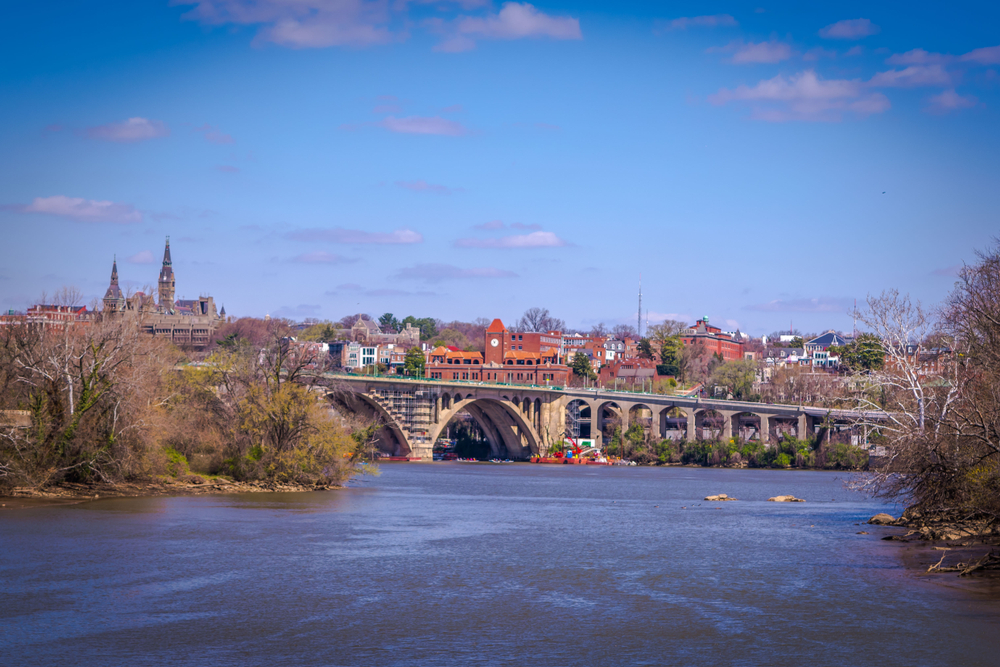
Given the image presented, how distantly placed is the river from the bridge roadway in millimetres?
64830

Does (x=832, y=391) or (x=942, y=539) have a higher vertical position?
(x=832, y=391)

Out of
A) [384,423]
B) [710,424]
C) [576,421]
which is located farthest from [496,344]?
[384,423]

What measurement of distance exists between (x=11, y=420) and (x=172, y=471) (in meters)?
10.6

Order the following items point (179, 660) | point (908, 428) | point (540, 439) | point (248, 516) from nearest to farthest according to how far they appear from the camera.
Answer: point (179, 660)
point (908, 428)
point (248, 516)
point (540, 439)

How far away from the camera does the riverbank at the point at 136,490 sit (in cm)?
4631

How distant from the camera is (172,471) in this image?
55.5 meters

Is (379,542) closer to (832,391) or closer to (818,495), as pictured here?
(818,495)

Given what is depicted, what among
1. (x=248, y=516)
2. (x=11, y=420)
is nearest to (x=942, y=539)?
(x=248, y=516)

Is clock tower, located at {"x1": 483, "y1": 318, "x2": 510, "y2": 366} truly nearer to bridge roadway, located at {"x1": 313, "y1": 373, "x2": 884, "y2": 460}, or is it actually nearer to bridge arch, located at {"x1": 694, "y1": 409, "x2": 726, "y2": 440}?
bridge roadway, located at {"x1": 313, "y1": 373, "x2": 884, "y2": 460}

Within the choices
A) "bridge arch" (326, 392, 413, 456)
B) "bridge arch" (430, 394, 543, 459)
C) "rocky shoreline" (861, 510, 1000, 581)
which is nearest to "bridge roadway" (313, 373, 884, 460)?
"bridge arch" (430, 394, 543, 459)

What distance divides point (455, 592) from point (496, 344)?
126139 millimetres

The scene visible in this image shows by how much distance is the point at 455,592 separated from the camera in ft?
94.7

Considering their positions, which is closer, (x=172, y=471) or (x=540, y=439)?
(x=172, y=471)

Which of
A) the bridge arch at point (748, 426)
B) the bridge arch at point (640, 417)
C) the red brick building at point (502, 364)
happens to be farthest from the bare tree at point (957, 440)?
the red brick building at point (502, 364)
